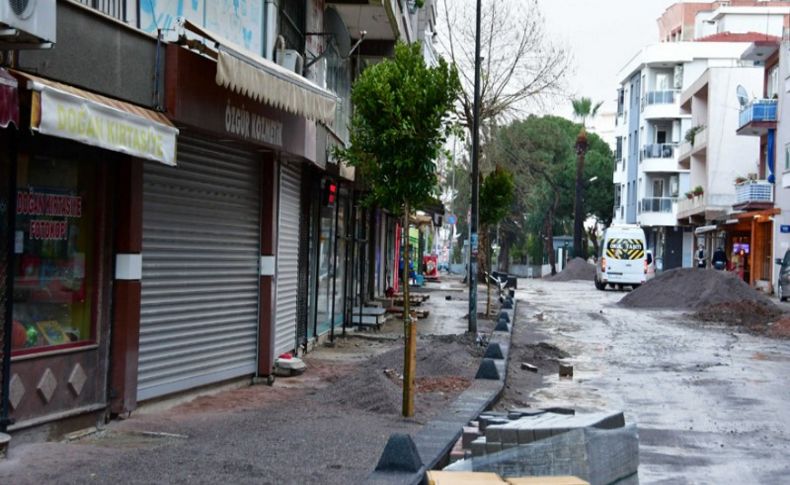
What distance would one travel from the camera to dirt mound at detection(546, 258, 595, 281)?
6706 cm

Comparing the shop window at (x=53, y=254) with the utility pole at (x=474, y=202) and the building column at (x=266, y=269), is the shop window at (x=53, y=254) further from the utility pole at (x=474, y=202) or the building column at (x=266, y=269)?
the utility pole at (x=474, y=202)

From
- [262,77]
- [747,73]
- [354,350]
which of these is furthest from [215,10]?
[747,73]

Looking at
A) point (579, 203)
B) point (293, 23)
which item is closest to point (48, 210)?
point (293, 23)

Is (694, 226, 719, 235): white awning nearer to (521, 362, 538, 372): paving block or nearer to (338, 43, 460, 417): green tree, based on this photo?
(521, 362, 538, 372): paving block

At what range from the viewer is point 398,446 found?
23.1 ft

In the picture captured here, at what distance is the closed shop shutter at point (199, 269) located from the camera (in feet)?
33.0

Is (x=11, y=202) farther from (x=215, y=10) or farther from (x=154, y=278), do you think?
(x=215, y=10)

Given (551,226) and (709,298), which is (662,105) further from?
(709,298)

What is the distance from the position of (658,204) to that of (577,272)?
771 cm

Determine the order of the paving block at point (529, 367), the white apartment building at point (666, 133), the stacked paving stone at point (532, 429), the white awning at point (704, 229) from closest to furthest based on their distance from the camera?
the stacked paving stone at point (532, 429)
the paving block at point (529, 367)
the white awning at point (704, 229)
the white apartment building at point (666, 133)

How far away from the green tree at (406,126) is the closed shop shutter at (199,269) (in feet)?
5.66

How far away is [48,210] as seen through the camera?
828 centimetres

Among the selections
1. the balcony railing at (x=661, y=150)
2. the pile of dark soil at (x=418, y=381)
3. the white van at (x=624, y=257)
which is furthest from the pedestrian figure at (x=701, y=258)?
the pile of dark soil at (x=418, y=381)

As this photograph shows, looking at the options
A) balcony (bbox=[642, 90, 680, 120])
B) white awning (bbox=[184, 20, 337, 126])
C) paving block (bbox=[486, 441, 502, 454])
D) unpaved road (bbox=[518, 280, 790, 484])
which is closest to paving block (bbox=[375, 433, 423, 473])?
paving block (bbox=[486, 441, 502, 454])
